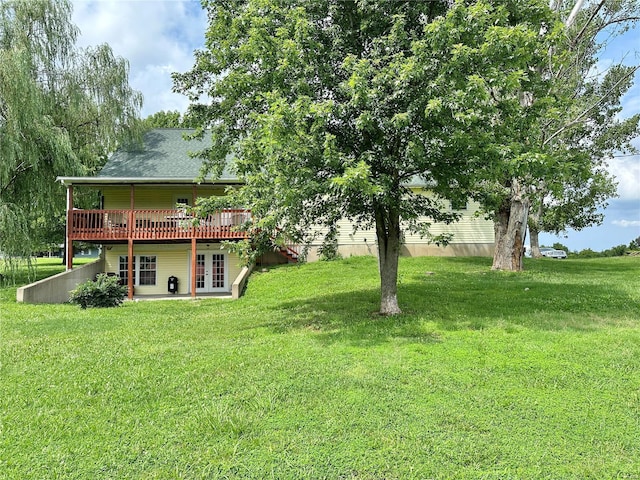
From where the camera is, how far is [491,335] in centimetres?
720

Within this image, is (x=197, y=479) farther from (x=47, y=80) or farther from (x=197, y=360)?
(x=47, y=80)

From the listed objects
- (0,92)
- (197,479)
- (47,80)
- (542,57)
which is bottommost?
(197,479)

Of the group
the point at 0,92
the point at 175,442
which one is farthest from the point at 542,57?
the point at 0,92

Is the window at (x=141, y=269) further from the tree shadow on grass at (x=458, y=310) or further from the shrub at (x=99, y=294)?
the tree shadow on grass at (x=458, y=310)

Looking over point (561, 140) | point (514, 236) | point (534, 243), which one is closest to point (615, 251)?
point (534, 243)

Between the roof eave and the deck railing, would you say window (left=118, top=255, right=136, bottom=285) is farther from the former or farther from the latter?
the roof eave

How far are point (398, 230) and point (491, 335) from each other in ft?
9.44

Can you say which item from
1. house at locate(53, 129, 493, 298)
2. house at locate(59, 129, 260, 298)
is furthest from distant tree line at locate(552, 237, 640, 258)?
house at locate(59, 129, 260, 298)

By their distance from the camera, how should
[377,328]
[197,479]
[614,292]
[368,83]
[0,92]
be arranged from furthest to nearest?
[0,92] → [614,292] → [377,328] → [368,83] → [197,479]

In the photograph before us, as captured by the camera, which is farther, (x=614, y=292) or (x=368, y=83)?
(x=614, y=292)

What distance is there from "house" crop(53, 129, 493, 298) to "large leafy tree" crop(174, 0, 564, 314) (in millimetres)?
7588

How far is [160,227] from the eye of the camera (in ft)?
54.3

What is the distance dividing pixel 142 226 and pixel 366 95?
13022 mm

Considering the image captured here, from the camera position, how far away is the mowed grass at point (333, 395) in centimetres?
358
